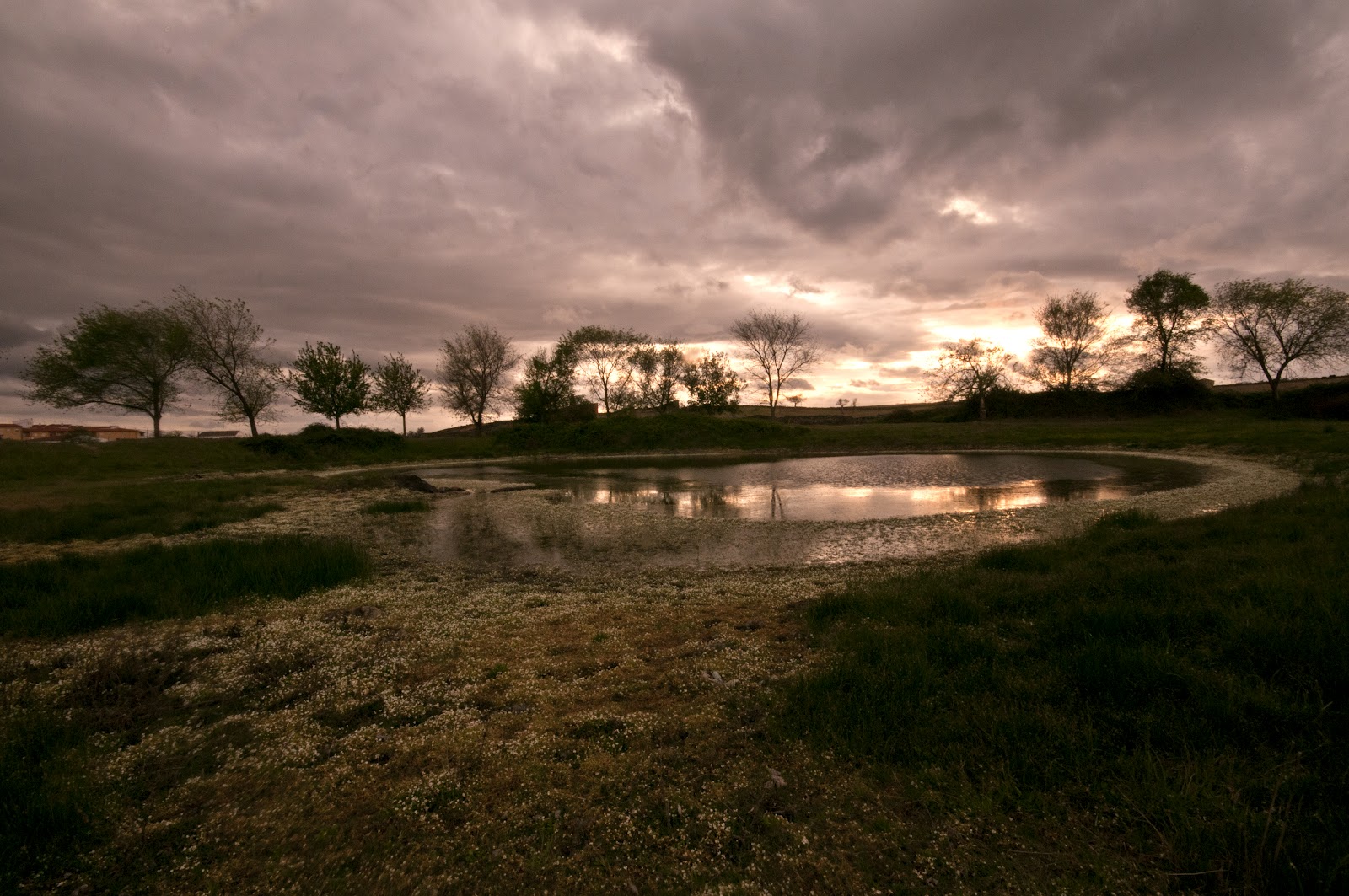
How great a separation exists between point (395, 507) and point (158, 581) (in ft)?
36.4

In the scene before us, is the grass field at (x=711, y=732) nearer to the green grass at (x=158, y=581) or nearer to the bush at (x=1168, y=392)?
the green grass at (x=158, y=581)

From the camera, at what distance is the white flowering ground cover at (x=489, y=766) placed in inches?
121

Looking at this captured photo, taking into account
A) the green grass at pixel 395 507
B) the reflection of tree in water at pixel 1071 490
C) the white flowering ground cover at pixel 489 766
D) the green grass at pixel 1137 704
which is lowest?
the green grass at pixel 395 507

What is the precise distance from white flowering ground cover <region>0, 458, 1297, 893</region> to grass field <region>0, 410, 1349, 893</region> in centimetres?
2

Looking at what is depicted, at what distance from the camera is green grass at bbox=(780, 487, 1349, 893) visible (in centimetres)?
299

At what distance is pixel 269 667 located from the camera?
20.0 feet

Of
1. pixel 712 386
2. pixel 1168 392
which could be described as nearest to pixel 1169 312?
pixel 1168 392

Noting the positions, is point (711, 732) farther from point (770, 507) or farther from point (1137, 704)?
point (770, 507)

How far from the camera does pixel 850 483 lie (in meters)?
24.5

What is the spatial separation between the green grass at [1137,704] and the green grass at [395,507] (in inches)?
667

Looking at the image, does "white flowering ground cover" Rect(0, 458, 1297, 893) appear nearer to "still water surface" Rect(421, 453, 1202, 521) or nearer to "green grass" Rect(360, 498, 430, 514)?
"still water surface" Rect(421, 453, 1202, 521)

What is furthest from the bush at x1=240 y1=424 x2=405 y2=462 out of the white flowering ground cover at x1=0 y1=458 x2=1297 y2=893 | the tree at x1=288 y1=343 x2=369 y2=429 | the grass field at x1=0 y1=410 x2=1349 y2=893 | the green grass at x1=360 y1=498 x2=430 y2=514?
the white flowering ground cover at x1=0 y1=458 x2=1297 y2=893

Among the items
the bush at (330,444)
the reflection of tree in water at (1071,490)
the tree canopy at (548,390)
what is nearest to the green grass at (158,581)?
the reflection of tree in water at (1071,490)

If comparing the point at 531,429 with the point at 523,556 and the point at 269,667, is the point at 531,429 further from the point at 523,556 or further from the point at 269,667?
the point at 269,667
